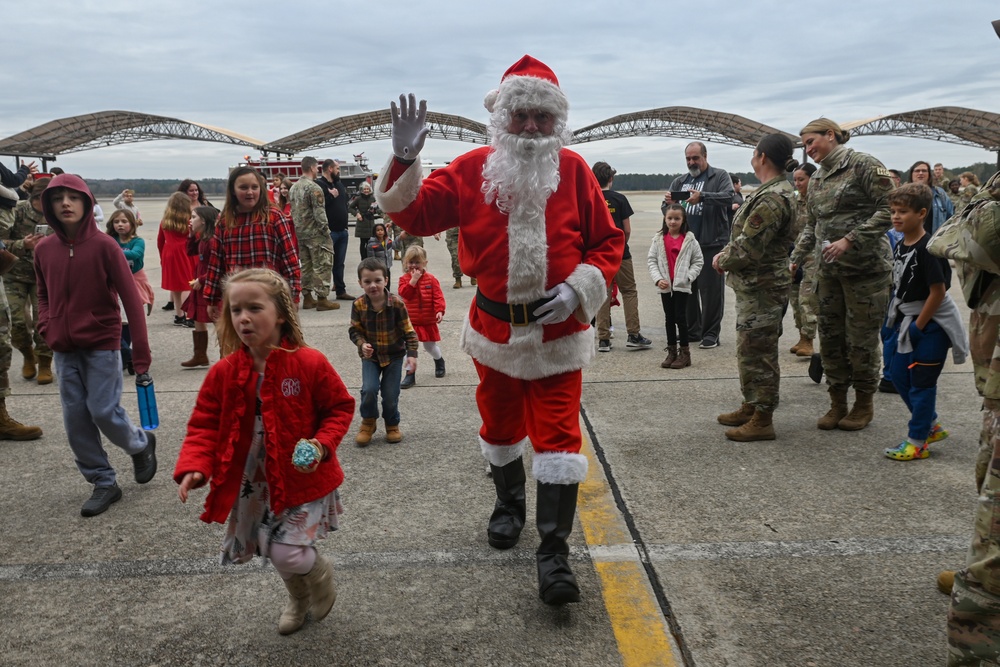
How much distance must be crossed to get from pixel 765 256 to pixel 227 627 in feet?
12.3

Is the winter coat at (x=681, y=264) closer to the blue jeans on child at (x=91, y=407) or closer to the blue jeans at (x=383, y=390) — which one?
the blue jeans at (x=383, y=390)

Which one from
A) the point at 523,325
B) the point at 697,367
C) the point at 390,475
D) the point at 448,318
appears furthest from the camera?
the point at 448,318

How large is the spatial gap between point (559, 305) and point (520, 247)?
28 centimetres

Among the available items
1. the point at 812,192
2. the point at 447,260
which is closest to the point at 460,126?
the point at 447,260

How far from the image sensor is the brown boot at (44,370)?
21.2 ft

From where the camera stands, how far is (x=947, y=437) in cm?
469

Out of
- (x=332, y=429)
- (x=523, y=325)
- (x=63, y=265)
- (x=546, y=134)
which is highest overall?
(x=546, y=134)

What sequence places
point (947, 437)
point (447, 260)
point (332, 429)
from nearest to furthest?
point (332, 429)
point (947, 437)
point (447, 260)

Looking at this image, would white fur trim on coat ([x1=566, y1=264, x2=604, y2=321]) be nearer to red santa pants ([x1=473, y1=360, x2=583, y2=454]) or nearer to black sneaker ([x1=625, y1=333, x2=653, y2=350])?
red santa pants ([x1=473, y1=360, x2=583, y2=454])

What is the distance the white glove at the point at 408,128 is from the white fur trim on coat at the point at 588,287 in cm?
82

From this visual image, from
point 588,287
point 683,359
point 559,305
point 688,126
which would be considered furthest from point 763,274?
point 688,126

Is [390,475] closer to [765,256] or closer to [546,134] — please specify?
[546,134]

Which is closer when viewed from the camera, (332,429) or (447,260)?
(332,429)

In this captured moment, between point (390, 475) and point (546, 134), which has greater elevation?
point (546, 134)
